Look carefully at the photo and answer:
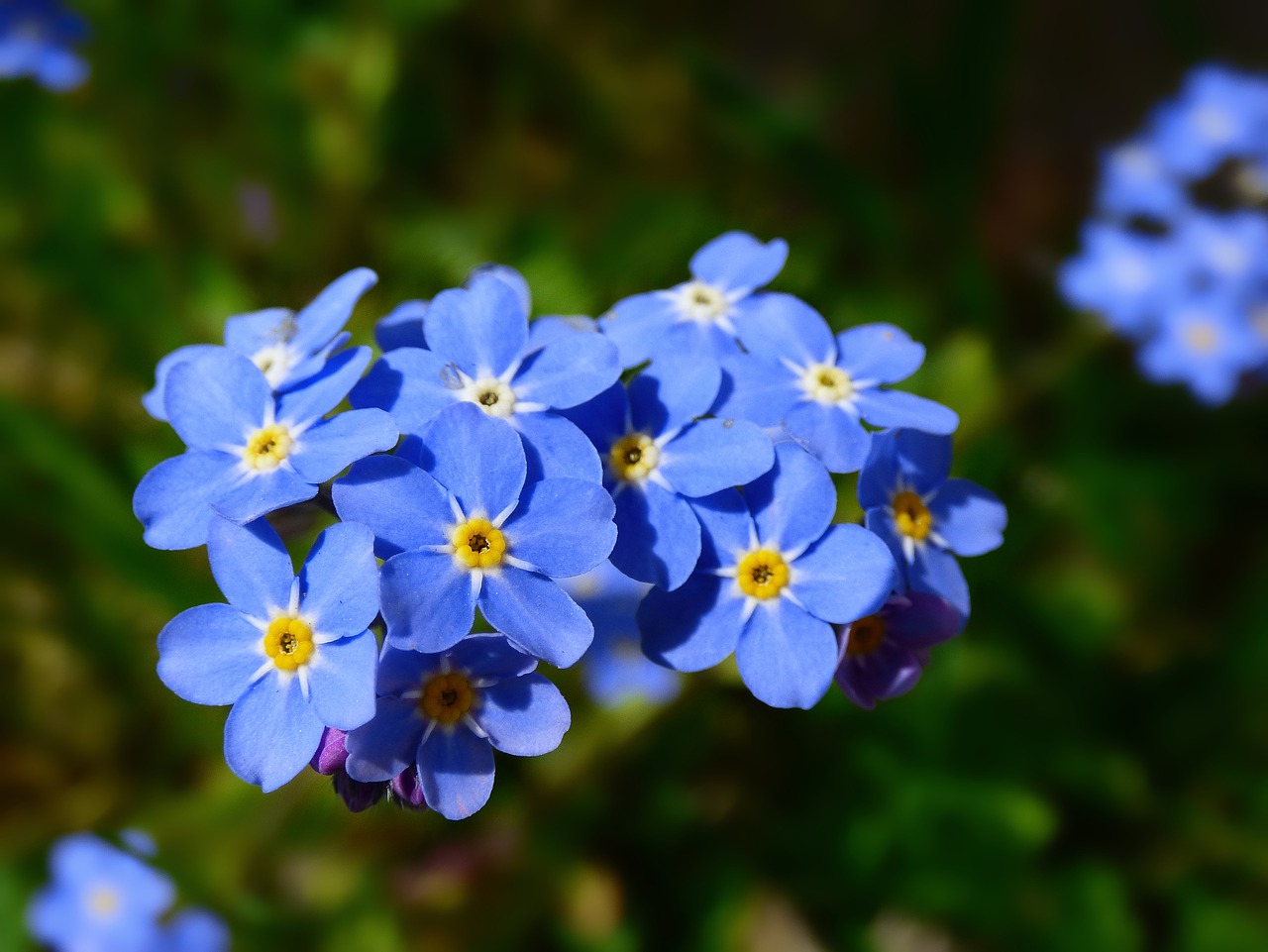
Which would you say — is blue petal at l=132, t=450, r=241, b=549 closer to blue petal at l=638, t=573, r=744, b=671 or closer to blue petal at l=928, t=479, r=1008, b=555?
blue petal at l=638, t=573, r=744, b=671

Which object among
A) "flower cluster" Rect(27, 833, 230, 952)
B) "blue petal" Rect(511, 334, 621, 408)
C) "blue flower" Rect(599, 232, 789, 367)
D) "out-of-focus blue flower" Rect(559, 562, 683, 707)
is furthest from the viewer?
"flower cluster" Rect(27, 833, 230, 952)

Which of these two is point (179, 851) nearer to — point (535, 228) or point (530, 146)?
point (535, 228)

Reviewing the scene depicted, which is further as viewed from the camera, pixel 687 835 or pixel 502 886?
pixel 687 835

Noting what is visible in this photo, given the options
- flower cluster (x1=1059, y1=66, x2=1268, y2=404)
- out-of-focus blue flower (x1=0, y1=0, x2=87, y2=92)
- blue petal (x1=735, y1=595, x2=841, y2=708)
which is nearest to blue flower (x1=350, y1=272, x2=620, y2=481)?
blue petal (x1=735, y1=595, x2=841, y2=708)

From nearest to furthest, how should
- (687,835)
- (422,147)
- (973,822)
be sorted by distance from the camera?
(973,822)
(687,835)
(422,147)

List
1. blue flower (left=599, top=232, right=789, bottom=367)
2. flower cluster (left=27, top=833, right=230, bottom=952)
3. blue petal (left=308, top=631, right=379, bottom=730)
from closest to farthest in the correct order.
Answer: blue petal (left=308, top=631, right=379, bottom=730) → blue flower (left=599, top=232, right=789, bottom=367) → flower cluster (left=27, top=833, right=230, bottom=952)

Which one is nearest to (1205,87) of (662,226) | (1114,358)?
(1114,358)

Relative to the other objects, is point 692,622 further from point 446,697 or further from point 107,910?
point 107,910

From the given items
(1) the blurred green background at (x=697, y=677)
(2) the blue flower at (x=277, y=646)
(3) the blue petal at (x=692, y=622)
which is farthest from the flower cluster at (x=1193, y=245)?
(2) the blue flower at (x=277, y=646)
